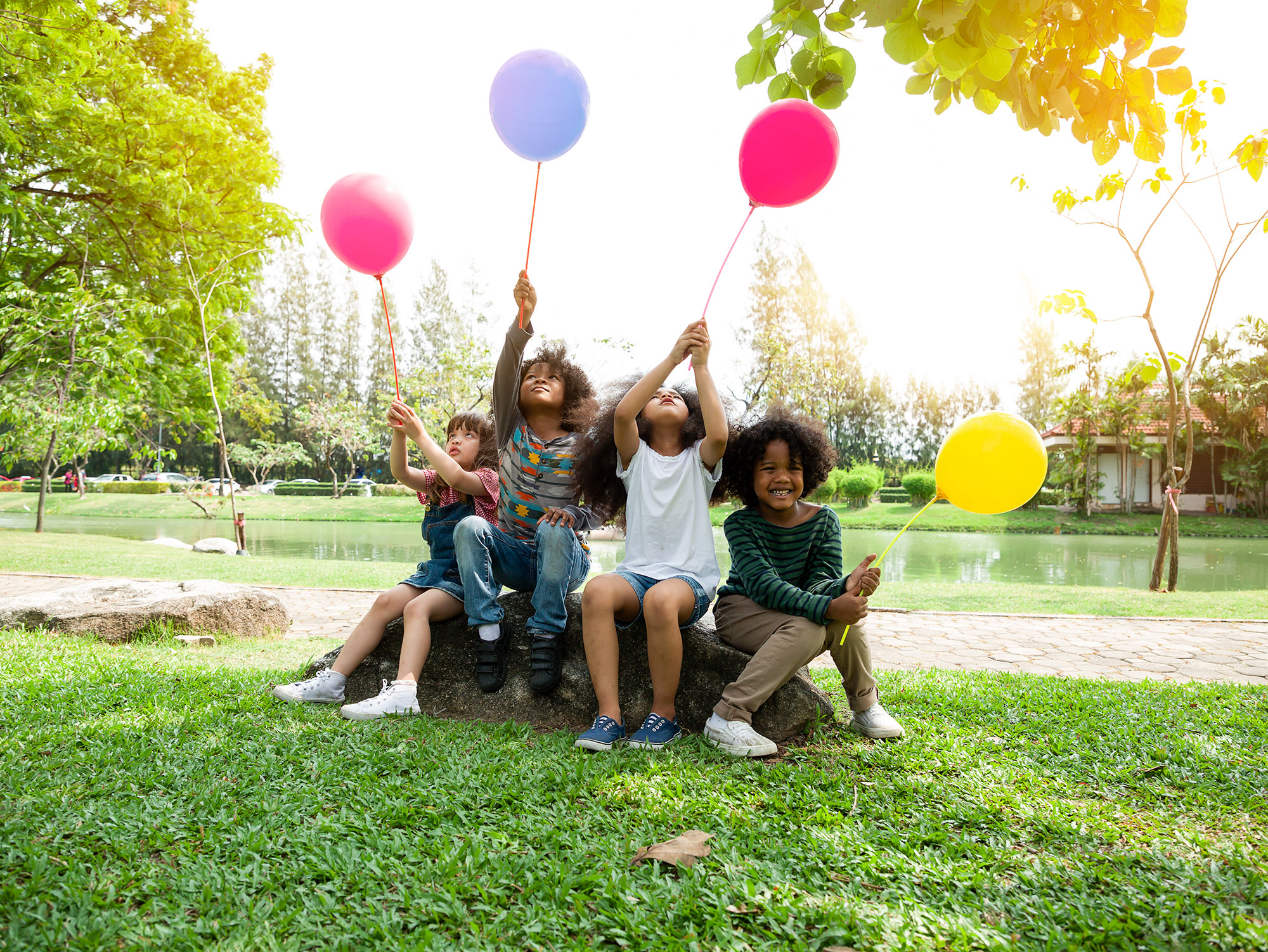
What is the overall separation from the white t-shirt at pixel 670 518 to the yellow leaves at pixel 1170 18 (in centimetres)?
179

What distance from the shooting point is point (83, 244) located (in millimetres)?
9852

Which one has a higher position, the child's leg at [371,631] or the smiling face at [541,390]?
the smiling face at [541,390]

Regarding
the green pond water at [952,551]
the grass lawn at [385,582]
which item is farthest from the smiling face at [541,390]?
the green pond water at [952,551]

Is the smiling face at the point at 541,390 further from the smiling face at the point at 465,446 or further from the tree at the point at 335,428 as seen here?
the tree at the point at 335,428

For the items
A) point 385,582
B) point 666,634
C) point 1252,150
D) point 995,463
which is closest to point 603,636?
point 666,634

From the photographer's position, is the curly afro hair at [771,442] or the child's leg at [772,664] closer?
the child's leg at [772,664]

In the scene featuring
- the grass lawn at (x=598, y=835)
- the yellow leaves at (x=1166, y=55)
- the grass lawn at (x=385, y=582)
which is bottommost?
the grass lawn at (x=385, y=582)

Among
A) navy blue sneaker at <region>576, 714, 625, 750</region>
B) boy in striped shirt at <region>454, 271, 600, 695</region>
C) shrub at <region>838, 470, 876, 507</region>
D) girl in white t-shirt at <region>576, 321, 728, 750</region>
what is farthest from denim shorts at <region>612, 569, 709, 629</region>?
shrub at <region>838, 470, 876, 507</region>

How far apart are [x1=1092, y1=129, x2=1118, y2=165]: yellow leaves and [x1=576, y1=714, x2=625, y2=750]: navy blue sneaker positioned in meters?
2.31

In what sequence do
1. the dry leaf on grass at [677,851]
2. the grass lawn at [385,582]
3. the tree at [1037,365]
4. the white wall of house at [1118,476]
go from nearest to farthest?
1. the dry leaf on grass at [677,851]
2. the grass lawn at [385,582]
3. the white wall of house at [1118,476]
4. the tree at [1037,365]

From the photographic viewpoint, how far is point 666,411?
2.96m

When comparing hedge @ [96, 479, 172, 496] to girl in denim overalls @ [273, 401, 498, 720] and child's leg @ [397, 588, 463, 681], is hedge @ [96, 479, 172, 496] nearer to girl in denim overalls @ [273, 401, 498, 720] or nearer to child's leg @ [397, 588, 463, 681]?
girl in denim overalls @ [273, 401, 498, 720]

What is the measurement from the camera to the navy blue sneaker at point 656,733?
2484 millimetres

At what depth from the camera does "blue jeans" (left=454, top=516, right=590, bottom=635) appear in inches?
110
